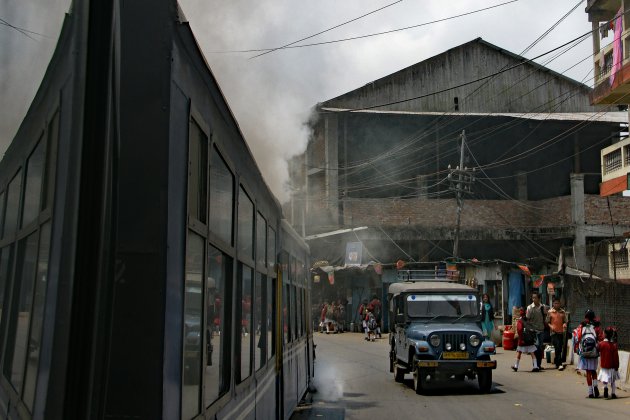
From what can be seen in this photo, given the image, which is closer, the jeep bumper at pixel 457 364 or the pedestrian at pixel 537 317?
the jeep bumper at pixel 457 364

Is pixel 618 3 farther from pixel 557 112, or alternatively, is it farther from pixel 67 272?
pixel 67 272

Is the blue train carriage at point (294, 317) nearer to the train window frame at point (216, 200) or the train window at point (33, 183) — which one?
the train window frame at point (216, 200)

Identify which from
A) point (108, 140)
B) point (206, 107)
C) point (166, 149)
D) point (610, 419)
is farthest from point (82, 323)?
point (610, 419)

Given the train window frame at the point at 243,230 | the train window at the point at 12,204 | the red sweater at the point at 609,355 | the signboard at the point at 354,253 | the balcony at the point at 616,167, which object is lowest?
the red sweater at the point at 609,355

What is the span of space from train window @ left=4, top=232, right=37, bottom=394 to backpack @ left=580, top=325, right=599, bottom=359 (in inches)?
465

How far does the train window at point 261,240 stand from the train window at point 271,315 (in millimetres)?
491

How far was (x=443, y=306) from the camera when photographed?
13867 mm

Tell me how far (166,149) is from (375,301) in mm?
27284

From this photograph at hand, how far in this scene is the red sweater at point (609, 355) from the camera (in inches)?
456

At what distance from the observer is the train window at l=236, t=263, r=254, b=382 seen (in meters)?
4.11

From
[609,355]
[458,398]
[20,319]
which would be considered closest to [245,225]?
[20,319]

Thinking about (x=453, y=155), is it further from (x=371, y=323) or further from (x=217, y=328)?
(x=217, y=328)

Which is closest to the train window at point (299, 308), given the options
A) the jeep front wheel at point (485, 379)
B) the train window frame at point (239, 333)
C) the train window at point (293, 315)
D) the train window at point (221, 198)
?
the train window at point (293, 315)

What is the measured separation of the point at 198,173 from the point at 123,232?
0.60 m
